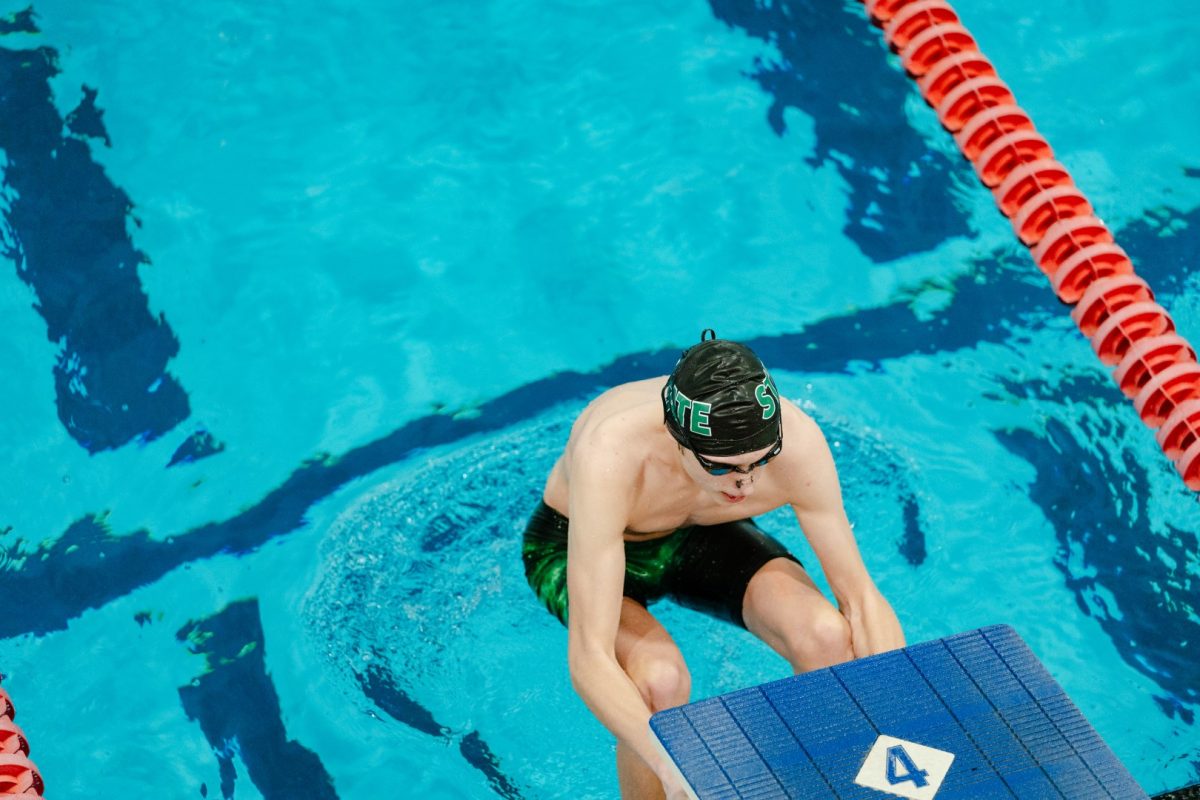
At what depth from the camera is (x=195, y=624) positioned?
13.8 ft

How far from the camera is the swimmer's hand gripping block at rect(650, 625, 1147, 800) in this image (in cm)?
244

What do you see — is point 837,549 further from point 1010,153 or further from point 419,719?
point 1010,153

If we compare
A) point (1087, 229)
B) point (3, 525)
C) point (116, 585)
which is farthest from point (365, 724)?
point (1087, 229)

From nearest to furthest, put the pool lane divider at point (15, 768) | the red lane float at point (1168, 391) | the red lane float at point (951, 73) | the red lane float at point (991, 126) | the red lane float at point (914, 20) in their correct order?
1. the pool lane divider at point (15, 768)
2. the red lane float at point (1168, 391)
3. the red lane float at point (991, 126)
4. the red lane float at point (951, 73)
5. the red lane float at point (914, 20)

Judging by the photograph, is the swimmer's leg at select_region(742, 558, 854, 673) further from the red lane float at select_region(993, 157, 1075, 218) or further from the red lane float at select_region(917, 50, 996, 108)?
the red lane float at select_region(917, 50, 996, 108)

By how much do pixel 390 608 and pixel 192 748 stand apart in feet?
2.03

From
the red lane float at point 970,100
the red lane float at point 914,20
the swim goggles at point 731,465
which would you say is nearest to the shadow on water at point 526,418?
the red lane float at point 970,100

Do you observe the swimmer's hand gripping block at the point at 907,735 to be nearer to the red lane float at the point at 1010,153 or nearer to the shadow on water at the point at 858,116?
the red lane float at the point at 1010,153

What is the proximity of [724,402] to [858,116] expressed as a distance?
311 cm

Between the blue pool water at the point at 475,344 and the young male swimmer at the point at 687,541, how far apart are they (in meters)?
0.66

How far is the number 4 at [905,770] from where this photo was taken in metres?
2.44

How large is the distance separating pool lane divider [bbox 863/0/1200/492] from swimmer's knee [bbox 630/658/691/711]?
178cm

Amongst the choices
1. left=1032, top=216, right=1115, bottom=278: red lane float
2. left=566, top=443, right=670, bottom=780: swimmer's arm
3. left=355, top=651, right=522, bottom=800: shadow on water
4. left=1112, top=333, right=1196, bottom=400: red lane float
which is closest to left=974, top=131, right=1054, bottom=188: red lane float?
left=1032, top=216, right=1115, bottom=278: red lane float

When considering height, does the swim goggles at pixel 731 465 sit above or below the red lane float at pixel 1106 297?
above
